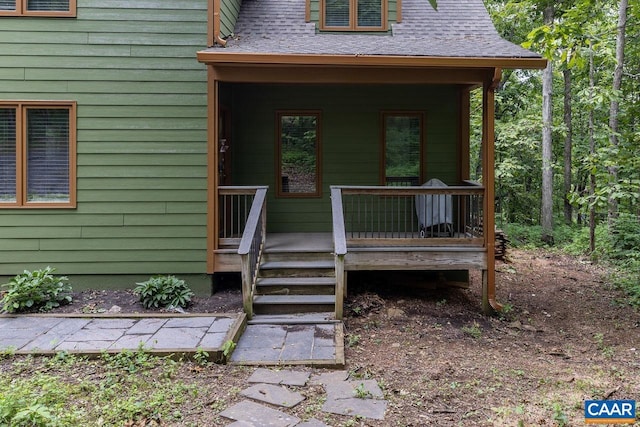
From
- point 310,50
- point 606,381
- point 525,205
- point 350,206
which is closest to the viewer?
point 606,381

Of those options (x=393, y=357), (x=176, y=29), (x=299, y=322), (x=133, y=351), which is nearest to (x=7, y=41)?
(x=176, y=29)

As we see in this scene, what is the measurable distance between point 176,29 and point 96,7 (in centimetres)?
107

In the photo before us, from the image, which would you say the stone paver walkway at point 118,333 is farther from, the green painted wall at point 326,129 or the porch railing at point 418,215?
the green painted wall at point 326,129

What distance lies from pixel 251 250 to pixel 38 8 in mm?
4240

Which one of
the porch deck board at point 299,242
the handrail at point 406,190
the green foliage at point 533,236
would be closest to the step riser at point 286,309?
the porch deck board at point 299,242

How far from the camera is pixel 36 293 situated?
18.3ft

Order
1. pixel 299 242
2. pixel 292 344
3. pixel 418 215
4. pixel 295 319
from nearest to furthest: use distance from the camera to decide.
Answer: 1. pixel 292 344
2. pixel 295 319
3. pixel 299 242
4. pixel 418 215

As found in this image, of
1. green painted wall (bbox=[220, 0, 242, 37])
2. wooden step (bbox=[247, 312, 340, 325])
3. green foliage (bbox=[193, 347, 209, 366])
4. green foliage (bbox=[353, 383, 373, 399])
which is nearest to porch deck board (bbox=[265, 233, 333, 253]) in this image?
wooden step (bbox=[247, 312, 340, 325])

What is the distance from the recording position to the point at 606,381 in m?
3.99

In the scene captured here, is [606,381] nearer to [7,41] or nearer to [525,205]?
[7,41]

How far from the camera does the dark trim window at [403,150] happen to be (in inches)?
317

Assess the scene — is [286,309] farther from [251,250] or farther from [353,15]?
[353,15]

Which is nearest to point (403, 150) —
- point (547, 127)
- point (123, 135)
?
point (123, 135)

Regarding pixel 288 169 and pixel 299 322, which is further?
pixel 288 169
